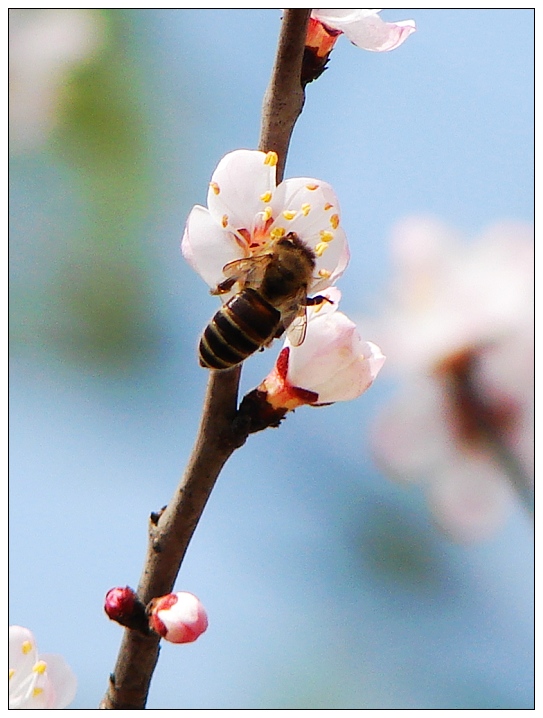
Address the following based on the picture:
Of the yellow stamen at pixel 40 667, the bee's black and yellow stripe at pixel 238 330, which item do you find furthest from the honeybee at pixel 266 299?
the yellow stamen at pixel 40 667

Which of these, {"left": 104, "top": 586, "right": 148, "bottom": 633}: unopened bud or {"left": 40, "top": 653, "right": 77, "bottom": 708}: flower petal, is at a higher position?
{"left": 104, "top": 586, "right": 148, "bottom": 633}: unopened bud

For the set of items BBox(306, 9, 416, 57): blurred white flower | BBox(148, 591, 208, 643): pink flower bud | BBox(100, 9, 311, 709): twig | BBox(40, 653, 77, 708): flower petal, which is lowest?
BBox(40, 653, 77, 708): flower petal

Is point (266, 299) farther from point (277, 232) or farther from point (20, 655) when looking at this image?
point (20, 655)

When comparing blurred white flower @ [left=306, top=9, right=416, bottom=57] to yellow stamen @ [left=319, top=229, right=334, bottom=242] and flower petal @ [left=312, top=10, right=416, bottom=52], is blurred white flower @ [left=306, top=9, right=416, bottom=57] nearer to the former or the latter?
flower petal @ [left=312, top=10, right=416, bottom=52]

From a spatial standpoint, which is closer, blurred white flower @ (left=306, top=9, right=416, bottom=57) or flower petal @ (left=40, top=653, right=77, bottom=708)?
blurred white flower @ (left=306, top=9, right=416, bottom=57)

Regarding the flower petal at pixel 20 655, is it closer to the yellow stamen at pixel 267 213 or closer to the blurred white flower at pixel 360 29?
the yellow stamen at pixel 267 213

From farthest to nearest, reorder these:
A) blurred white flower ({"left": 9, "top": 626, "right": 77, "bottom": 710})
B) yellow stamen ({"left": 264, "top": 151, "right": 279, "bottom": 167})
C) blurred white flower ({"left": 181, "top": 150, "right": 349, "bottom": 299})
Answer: blurred white flower ({"left": 9, "top": 626, "right": 77, "bottom": 710}) → blurred white flower ({"left": 181, "top": 150, "right": 349, "bottom": 299}) → yellow stamen ({"left": 264, "top": 151, "right": 279, "bottom": 167})

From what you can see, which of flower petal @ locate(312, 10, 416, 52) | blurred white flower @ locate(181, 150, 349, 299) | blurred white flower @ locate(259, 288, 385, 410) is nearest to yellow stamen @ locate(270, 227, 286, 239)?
blurred white flower @ locate(181, 150, 349, 299)
